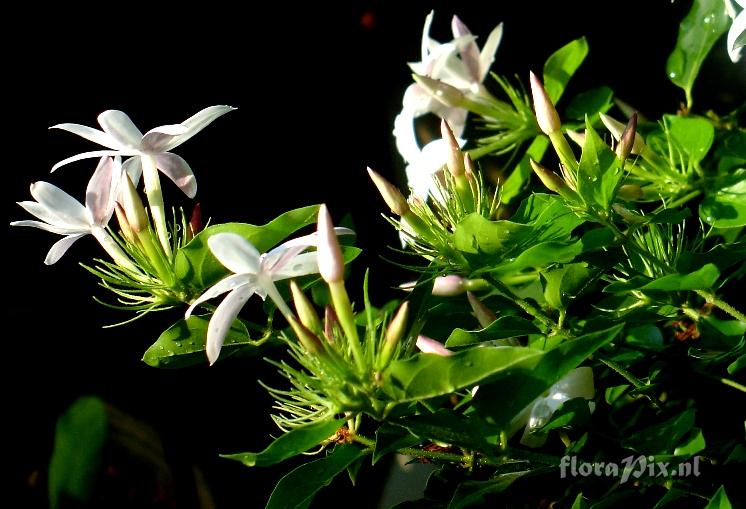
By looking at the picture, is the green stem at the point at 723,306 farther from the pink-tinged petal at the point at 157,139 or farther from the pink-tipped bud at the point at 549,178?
the pink-tinged petal at the point at 157,139

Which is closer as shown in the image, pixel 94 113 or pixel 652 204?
pixel 652 204

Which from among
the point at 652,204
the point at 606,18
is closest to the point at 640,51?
the point at 606,18

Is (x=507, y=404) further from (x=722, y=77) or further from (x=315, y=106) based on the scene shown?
(x=315, y=106)

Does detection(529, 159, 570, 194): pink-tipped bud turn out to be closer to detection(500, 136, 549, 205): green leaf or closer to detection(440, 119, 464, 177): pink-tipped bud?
detection(440, 119, 464, 177): pink-tipped bud

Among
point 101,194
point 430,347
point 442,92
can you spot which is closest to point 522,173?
point 442,92

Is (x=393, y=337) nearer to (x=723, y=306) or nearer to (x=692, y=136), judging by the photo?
(x=723, y=306)

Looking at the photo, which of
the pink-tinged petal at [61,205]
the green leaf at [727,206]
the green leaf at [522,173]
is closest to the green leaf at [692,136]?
the green leaf at [727,206]
